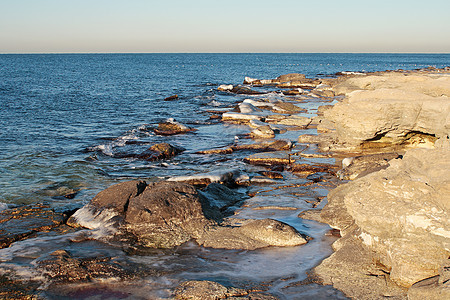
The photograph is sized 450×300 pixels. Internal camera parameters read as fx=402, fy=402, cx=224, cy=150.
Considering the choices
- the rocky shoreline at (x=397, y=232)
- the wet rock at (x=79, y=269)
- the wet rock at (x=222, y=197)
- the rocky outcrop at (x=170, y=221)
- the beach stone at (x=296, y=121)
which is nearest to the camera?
the rocky shoreline at (x=397, y=232)

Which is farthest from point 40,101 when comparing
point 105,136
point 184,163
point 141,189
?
point 141,189

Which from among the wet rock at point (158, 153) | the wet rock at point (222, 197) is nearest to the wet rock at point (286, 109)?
the wet rock at point (158, 153)

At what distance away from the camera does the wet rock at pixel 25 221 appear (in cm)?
757

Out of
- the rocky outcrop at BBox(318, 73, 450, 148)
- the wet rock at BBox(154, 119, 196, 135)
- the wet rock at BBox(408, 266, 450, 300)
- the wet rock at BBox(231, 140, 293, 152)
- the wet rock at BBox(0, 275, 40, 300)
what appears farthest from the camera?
the wet rock at BBox(154, 119, 196, 135)

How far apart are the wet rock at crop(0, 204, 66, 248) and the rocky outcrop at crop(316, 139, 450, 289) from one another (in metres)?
5.47

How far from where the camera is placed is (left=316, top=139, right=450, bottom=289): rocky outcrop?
5.16 meters

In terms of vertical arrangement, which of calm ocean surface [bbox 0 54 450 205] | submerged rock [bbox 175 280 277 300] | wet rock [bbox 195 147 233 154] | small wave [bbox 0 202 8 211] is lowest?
calm ocean surface [bbox 0 54 450 205]

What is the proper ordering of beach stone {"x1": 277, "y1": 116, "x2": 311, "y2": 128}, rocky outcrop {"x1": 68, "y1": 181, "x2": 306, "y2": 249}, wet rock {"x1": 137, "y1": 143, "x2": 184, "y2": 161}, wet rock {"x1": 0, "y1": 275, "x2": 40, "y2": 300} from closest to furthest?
wet rock {"x1": 0, "y1": 275, "x2": 40, "y2": 300} < rocky outcrop {"x1": 68, "y1": 181, "x2": 306, "y2": 249} < wet rock {"x1": 137, "y1": 143, "x2": 184, "y2": 161} < beach stone {"x1": 277, "y1": 116, "x2": 311, "y2": 128}

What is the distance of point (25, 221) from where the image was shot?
8336mm

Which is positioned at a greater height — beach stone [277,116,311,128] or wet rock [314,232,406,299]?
wet rock [314,232,406,299]

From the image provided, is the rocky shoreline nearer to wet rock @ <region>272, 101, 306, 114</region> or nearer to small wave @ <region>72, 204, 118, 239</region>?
small wave @ <region>72, 204, 118, 239</region>

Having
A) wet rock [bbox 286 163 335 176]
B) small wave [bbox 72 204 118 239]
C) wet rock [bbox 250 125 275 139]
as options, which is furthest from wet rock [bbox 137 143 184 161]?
small wave [bbox 72 204 118 239]

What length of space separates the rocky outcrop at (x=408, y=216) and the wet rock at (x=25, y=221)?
547cm

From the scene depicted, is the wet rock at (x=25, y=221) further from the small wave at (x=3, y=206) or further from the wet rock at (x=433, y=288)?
the wet rock at (x=433, y=288)
